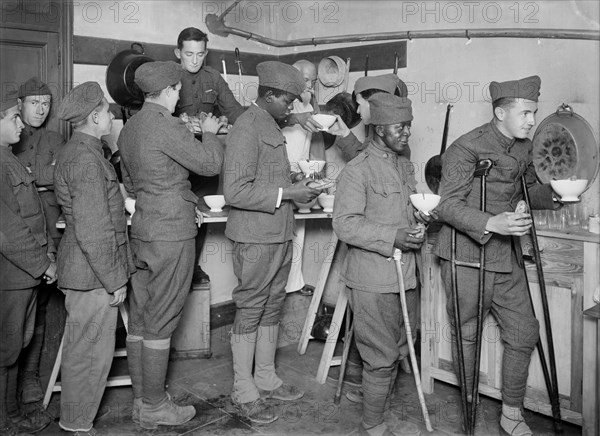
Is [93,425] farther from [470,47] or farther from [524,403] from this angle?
[470,47]

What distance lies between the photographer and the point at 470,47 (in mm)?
3600

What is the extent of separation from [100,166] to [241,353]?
117 cm

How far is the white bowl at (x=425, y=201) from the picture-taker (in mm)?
2646

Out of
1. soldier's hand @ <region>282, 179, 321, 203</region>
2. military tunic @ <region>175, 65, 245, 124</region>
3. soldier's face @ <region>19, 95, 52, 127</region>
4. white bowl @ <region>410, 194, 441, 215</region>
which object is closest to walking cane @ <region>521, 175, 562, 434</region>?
white bowl @ <region>410, 194, 441, 215</region>

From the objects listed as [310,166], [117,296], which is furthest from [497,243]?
[117,296]

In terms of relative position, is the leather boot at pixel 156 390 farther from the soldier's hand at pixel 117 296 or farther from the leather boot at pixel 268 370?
the leather boot at pixel 268 370

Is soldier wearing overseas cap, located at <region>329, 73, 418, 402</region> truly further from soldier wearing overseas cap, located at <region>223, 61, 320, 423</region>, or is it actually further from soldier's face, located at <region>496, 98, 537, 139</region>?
soldier's face, located at <region>496, 98, 537, 139</region>

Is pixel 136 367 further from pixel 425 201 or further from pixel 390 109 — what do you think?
pixel 390 109

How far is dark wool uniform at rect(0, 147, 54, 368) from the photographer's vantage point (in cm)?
281

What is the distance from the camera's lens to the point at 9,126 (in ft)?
9.53

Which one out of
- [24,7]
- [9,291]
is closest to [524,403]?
[9,291]

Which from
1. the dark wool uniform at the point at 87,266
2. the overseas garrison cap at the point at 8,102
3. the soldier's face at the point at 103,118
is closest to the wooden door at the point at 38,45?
the overseas garrison cap at the point at 8,102

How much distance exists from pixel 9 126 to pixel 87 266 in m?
0.78

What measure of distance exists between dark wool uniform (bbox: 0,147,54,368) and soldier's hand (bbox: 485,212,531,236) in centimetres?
206
